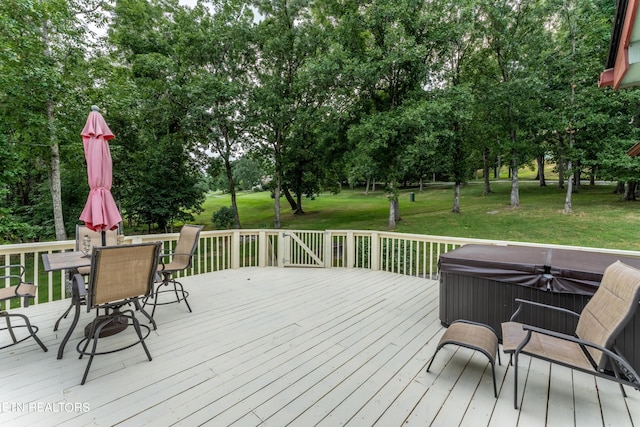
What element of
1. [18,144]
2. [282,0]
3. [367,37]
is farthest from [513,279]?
[282,0]

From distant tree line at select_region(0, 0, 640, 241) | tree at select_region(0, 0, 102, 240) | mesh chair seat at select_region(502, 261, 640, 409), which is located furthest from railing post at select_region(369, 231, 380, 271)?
tree at select_region(0, 0, 102, 240)

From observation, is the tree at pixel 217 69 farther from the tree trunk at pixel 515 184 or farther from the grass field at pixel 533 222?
the tree trunk at pixel 515 184

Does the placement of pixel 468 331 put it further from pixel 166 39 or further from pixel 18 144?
pixel 166 39

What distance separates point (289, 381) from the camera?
2340 millimetres

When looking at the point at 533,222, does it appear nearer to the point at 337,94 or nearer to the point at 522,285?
the point at 337,94

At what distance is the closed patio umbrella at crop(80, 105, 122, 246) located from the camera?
3.01m

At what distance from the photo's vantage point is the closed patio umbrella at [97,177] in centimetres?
301

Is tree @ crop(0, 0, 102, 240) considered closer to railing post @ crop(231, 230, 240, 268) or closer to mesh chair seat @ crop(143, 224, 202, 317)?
railing post @ crop(231, 230, 240, 268)

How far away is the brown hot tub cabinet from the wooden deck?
0.41 m

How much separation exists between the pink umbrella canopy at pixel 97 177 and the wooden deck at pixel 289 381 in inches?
50.5

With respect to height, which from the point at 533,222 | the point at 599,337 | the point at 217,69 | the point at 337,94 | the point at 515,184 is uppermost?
the point at 217,69

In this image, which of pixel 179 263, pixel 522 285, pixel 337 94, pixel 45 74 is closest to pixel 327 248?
pixel 179 263

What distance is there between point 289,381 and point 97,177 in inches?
114

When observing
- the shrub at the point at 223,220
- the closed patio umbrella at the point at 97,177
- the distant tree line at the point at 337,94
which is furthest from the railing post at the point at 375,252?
the shrub at the point at 223,220
